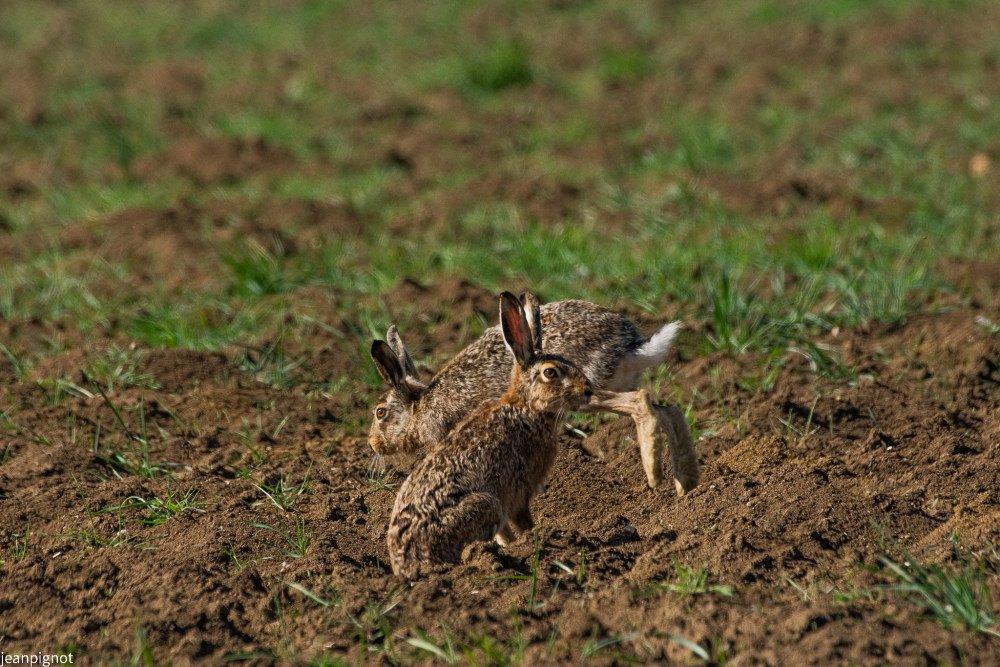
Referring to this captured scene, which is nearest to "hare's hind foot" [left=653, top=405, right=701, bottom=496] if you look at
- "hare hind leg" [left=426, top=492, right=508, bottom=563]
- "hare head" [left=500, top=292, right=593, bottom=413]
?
"hare head" [left=500, top=292, right=593, bottom=413]

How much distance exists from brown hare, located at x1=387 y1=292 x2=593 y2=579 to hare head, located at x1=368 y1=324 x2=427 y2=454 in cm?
67

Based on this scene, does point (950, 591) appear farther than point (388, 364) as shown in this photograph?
No

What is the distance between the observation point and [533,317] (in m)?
5.20

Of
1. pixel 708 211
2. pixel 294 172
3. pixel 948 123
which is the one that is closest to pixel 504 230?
pixel 708 211

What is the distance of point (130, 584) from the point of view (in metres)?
4.46

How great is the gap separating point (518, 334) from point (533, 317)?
7.1 inches

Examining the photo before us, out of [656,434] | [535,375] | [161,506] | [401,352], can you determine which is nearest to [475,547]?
[535,375]

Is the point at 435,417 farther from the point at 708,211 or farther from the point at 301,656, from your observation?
the point at 708,211

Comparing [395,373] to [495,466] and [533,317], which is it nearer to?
[533,317]

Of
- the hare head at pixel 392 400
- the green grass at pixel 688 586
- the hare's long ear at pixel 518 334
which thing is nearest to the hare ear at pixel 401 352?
the hare head at pixel 392 400

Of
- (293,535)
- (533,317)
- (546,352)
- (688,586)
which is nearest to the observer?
(688,586)

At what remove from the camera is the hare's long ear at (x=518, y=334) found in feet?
16.4

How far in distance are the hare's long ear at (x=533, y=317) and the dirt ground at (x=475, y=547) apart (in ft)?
2.05

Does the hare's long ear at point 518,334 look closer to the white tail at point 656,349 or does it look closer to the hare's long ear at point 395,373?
the hare's long ear at point 395,373
